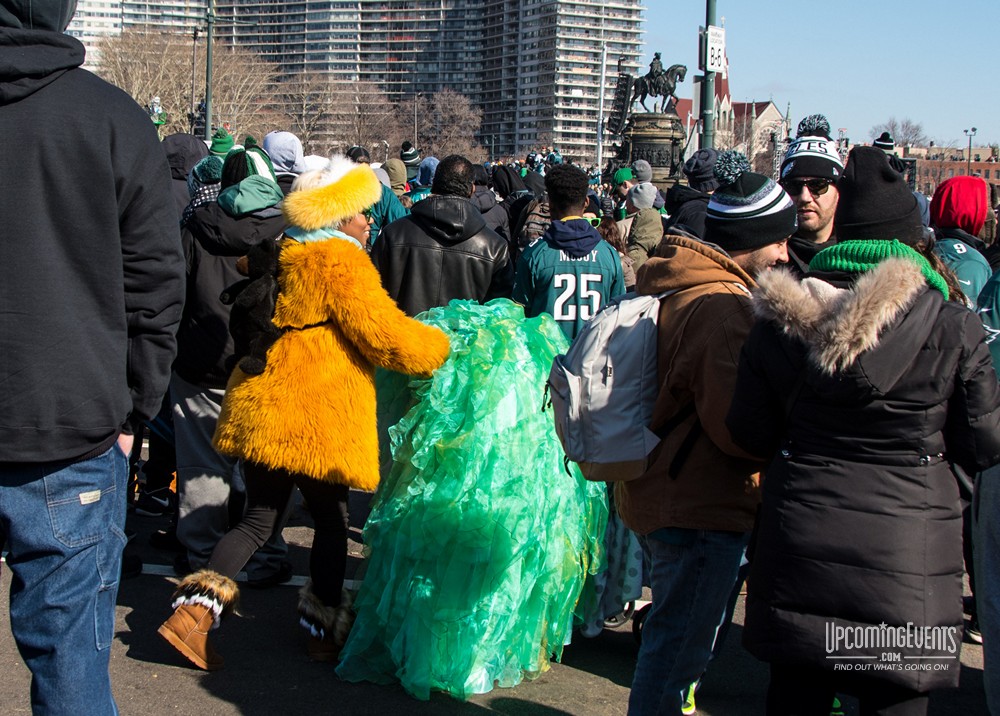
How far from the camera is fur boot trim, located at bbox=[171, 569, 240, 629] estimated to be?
4.18 meters

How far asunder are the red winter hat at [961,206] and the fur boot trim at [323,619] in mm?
3574

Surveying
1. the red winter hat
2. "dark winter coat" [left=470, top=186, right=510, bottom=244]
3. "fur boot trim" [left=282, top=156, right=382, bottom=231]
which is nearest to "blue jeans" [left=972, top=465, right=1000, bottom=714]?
the red winter hat

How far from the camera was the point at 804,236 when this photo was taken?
4703 millimetres

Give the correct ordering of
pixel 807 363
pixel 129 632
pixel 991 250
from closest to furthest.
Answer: pixel 807 363
pixel 129 632
pixel 991 250

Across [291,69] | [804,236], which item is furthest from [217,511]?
[291,69]

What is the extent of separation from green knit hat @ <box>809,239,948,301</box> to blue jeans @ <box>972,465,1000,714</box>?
3.65 ft

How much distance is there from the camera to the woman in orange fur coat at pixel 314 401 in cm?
415

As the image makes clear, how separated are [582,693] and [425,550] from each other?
835 mm

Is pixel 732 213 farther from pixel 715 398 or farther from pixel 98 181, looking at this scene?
pixel 98 181

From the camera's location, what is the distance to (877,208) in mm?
3082

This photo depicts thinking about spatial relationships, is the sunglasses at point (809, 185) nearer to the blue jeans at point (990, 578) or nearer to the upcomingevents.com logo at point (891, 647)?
the blue jeans at point (990, 578)

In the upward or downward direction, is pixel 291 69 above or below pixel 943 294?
above

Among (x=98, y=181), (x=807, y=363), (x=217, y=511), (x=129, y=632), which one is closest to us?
(x=98, y=181)

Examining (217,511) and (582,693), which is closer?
(582,693)
